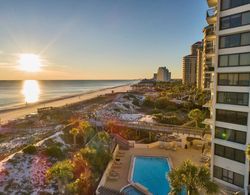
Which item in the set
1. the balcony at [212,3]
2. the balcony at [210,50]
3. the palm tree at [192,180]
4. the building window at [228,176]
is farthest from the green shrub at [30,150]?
the balcony at [212,3]

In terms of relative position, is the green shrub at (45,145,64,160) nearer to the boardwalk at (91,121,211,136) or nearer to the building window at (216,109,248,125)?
the boardwalk at (91,121,211,136)

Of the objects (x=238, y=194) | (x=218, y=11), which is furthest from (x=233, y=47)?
(x=238, y=194)

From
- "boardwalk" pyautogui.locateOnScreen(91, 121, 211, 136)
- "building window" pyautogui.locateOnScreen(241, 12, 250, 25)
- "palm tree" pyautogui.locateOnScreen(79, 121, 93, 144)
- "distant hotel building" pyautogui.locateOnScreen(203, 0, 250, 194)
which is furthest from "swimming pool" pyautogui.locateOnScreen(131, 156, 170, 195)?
"building window" pyautogui.locateOnScreen(241, 12, 250, 25)

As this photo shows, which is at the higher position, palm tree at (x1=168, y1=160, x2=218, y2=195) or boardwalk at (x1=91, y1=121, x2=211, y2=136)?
palm tree at (x1=168, y1=160, x2=218, y2=195)

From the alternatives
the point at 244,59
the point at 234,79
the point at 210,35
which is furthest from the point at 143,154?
the point at 244,59

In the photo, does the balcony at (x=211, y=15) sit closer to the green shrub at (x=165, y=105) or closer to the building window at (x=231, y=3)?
the building window at (x=231, y=3)
